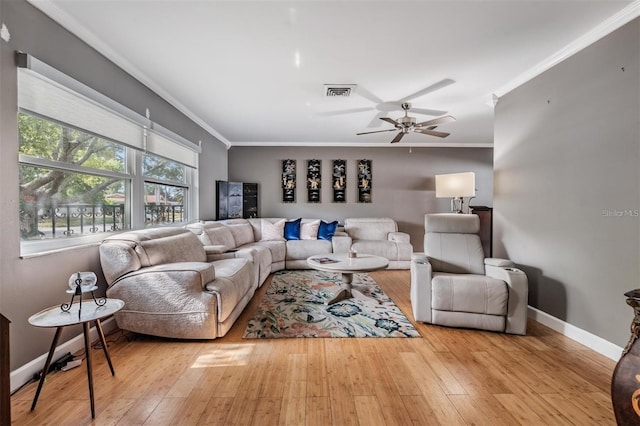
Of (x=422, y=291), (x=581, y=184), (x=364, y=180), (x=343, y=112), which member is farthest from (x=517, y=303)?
(x=364, y=180)

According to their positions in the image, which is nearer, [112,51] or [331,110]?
[112,51]

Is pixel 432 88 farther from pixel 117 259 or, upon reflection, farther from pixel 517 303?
pixel 117 259

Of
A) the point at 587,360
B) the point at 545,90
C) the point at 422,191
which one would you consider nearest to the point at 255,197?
the point at 422,191

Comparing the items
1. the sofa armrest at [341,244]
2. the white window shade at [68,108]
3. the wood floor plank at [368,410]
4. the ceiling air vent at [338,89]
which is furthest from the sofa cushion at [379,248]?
the white window shade at [68,108]

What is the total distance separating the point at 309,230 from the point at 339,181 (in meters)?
1.42

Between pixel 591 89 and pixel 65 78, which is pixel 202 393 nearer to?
pixel 65 78

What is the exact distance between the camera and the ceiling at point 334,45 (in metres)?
1.90

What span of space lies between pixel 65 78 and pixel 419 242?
19.8 ft

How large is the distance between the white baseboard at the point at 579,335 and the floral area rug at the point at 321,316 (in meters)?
1.31

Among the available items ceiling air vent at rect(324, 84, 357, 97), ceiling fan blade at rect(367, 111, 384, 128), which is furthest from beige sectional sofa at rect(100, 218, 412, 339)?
ceiling fan blade at rect(367, 111, 384, 128)

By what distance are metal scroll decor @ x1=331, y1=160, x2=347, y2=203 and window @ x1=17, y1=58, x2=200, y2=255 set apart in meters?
3.43

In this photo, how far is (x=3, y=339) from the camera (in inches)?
40.6

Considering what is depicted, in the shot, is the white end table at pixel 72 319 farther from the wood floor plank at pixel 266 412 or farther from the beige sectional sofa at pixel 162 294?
the wood floor plank at pixel 266 412

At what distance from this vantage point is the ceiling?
1.90m
